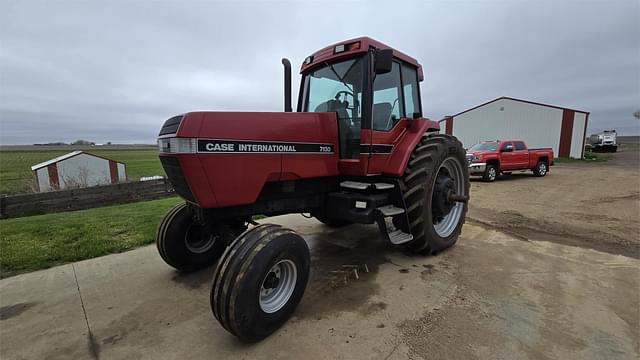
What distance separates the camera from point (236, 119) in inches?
96.0

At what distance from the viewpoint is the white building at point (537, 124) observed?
69.1 feet

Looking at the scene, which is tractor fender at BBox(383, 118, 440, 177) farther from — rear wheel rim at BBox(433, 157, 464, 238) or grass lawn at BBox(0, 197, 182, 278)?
grass lawn at BBox(0, 197, 182, 278)

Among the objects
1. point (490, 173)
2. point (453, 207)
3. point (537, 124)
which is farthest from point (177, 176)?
point (537, 124)

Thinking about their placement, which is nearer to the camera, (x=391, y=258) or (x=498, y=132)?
(x=391, y=258)

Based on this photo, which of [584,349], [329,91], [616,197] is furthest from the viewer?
[616,197]

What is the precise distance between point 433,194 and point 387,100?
1349 mm

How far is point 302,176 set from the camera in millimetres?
2945

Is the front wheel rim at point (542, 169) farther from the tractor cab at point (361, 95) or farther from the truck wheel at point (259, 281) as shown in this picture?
the truck wheel at point (259, 281)

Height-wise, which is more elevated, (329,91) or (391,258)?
(329,91)

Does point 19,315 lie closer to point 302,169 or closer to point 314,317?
point 314,317

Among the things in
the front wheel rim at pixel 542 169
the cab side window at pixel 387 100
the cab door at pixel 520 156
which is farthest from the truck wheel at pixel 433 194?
the front wheel rim at pixel 542 169

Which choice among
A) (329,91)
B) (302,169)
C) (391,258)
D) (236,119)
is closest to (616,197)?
(391,258)

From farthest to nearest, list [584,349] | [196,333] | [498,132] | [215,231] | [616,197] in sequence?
[498,132]
[616,197]
[215,231]
[196,333]
[584,349]

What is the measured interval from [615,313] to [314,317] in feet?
8.20
